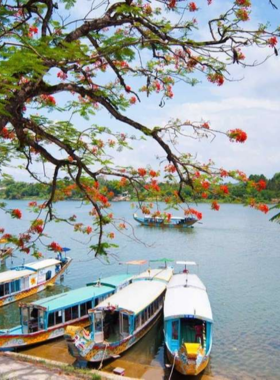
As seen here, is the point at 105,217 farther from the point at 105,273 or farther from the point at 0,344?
the point at 105,273

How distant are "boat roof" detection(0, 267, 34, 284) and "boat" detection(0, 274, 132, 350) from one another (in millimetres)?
5223

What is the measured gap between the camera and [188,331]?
44.4ft

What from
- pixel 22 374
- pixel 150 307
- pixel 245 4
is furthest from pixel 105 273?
pixel 245 4

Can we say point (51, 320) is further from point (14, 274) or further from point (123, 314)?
point (14, 274)

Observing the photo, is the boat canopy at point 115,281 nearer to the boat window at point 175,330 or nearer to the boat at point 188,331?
the boat at point 188,331

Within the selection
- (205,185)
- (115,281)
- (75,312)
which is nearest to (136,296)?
(75,312)

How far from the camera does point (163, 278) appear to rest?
64.9 ft

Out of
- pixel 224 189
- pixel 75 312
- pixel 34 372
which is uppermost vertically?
pixel 224 189

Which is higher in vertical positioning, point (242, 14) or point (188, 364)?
point (242, 14)

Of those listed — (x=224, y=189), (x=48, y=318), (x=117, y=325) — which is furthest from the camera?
(x=48, y=318)

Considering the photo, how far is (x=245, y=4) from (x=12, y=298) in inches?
733

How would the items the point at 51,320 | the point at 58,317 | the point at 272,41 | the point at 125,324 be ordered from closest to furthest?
the point at 272,41 < the point at 125,324 < the point at 51,320 < the point at 58,317

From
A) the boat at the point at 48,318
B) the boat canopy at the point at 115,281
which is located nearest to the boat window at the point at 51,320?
the boat at the point at 48,318

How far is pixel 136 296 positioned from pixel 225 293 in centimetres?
791
